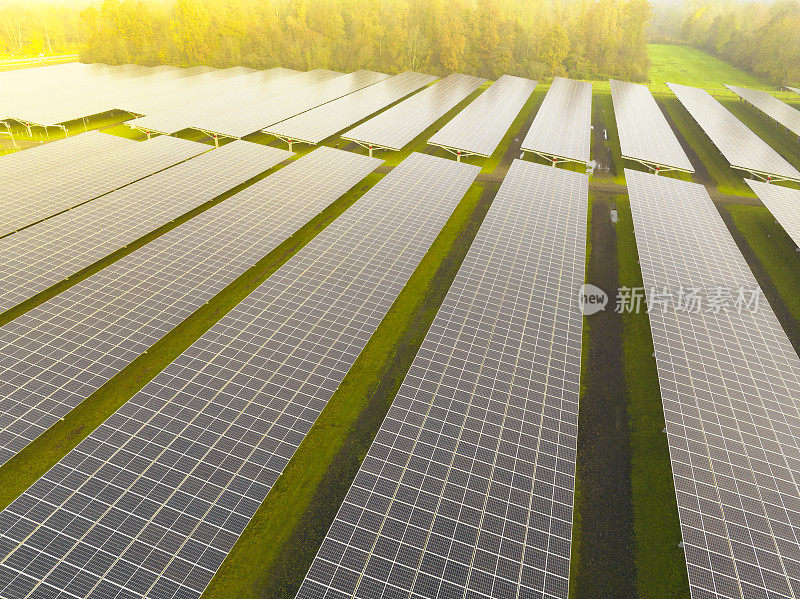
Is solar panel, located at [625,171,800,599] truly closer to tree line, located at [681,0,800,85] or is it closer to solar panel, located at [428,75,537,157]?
solar panel, located at [428,75,537,157]

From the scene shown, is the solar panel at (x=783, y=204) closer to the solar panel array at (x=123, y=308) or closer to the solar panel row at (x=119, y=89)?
the solar panel array at (x=123, y=308)

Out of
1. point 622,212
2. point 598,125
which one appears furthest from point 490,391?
point 598,125

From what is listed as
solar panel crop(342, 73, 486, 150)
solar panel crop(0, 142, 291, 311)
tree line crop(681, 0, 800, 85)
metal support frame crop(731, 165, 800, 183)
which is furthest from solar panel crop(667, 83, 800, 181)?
solar panel crop(0, 142, 291, 311)

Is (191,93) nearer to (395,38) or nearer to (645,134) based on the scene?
(395,38)

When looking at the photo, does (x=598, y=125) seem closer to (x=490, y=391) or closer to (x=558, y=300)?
(x=558, y=300)

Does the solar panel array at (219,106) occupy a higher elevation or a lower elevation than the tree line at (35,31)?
lower

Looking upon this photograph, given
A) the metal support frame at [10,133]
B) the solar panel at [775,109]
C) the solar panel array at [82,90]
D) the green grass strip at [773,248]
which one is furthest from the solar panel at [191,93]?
the solar panel at [775,109]

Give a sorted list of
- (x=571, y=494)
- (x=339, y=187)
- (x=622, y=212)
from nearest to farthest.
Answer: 1. (x=571, y=494)
2. (x=339, y=187)
3. (x=622, y=212)
